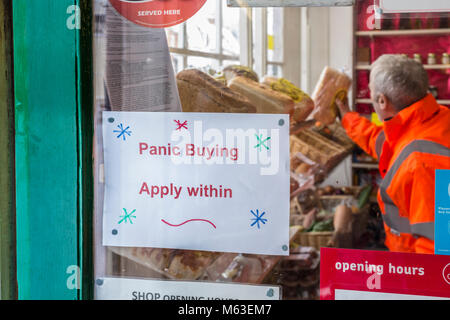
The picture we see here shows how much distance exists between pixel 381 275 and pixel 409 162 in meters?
0.24

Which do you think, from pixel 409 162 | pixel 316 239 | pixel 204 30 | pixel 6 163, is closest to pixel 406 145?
pixel 409 162

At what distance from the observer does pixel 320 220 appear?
108 cm

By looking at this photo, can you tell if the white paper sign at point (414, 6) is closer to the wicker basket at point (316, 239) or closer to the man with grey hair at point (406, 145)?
the man with grey hair at point (406, 145)

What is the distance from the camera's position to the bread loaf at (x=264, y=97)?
42.6 inches

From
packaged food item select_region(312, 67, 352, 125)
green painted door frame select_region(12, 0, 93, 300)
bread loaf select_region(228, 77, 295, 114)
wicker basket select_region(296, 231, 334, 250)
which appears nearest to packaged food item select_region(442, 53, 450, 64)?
packaged food item select_region(312, 67, 352, 125)

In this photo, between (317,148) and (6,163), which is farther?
(6,163)

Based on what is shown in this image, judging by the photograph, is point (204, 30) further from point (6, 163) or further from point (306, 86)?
point (6, 163)

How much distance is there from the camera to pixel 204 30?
3.62ft

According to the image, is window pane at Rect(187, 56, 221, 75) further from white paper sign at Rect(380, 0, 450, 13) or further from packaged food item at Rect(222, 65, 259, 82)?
white paper sign at Rect(380, 0, 450, 13)

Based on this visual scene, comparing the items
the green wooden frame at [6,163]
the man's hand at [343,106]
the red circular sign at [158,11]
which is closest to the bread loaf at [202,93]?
the red circular sign at [158,11]

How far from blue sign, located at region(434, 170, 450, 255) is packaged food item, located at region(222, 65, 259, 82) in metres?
0.42

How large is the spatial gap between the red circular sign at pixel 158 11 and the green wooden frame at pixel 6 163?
0.29 meters

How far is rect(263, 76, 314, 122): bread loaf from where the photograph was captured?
3.54 feet

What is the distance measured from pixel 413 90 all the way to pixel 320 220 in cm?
33
